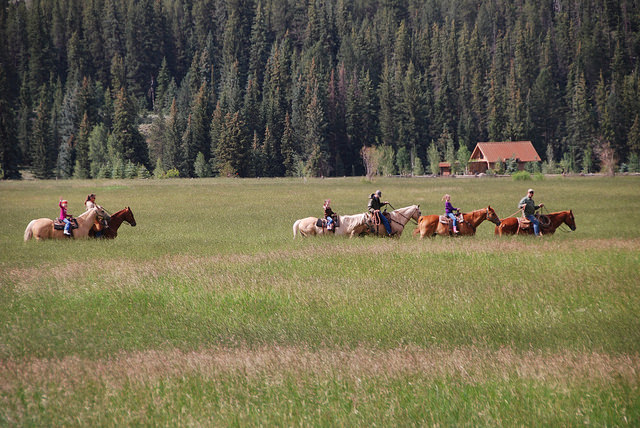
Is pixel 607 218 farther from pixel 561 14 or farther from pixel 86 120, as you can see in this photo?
pixel 561 14

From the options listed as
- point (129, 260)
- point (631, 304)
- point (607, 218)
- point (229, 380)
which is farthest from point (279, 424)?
point (607, 218)

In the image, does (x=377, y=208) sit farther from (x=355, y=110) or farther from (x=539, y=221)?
(x=355, y=110)

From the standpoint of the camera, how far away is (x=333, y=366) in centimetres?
945

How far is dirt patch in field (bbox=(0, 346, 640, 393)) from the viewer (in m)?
8.88

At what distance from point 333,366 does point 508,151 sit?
13222 centimetres

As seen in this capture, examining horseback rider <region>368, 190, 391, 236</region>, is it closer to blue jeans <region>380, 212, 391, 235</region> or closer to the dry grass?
blue jeans <region>380, 212, 391, 235</region>

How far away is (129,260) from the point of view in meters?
20.7

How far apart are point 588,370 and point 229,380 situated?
5075mm

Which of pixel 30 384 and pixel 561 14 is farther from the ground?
pixel 561 14

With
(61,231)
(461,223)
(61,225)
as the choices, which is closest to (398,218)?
(461,223)

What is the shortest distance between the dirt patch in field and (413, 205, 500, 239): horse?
14.9m

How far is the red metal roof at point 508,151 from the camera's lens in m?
133

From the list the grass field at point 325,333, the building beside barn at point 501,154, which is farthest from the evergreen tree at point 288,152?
the grass field at point 325,333

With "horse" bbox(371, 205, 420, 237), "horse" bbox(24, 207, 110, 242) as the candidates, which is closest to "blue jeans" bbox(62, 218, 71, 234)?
"horse" bbox(24, 207, 110, 242)
